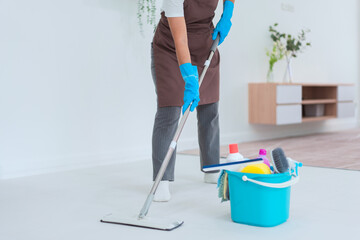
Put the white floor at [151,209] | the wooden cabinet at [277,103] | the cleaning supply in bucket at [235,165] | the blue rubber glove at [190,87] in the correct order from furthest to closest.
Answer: the wooden cabinet at [277,103] → the blue rubber glove at [190,87] → the cleaning supply in bucket at [235,165] → the white floor at [151,209]

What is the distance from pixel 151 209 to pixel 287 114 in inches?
113

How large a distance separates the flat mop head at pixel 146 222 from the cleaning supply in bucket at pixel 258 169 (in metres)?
0.28

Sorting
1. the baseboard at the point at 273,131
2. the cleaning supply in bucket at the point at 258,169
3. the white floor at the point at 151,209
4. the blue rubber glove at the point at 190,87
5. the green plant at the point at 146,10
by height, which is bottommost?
the baseboard at the point at 273,131

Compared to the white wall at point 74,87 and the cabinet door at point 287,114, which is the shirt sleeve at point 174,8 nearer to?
the white wall at point 74,87

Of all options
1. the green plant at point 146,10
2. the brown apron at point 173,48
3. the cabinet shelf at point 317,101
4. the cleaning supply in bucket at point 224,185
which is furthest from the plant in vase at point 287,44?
the cleaning supply in bucket at point 224,185

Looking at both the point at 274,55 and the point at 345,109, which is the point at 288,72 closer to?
the point at 274,55

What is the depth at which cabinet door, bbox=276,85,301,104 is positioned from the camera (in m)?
4.29

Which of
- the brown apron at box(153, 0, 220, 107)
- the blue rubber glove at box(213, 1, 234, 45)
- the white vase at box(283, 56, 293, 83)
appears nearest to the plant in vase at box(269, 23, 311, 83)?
the white vase at box(283, 56, 293, 83)

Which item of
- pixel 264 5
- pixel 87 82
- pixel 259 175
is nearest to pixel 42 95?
pixel 87 82

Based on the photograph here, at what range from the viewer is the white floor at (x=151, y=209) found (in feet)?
4.83

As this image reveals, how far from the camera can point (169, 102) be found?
2.01 m

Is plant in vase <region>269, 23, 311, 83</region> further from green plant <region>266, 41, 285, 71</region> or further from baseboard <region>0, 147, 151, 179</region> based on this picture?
baseboard <region>0, 147, 151, 179</region>

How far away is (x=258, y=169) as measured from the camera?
60.3 inches

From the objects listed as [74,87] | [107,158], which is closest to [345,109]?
[107,158]
